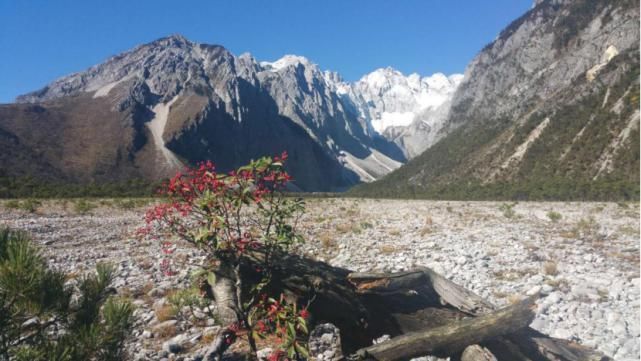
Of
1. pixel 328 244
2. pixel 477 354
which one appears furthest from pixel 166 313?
pixel 328 244

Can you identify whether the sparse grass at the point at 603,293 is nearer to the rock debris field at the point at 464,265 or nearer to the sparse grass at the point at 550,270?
the rock debris field at the point at 464,265

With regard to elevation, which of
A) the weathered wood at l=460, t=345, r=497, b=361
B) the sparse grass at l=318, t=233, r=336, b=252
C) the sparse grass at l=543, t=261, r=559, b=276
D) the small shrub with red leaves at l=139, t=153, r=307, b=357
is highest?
the small shrub with red leaves at l=139, t=153, r=307, b=357

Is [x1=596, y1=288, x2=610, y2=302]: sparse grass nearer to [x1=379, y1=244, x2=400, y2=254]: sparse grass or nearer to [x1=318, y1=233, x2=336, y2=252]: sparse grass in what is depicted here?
[x1=379, y1=244, x2=400, y2=254]: sparse grass

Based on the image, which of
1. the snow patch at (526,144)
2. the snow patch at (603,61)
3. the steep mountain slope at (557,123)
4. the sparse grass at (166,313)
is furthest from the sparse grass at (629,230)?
the snow patch at (603,61)

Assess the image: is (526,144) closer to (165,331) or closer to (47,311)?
(165,331)

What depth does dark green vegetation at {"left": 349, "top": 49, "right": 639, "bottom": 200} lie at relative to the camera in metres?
69.6

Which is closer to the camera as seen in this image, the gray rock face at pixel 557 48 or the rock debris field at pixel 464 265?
the rock debris field at pixel 464 265

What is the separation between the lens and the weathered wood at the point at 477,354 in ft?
14.7

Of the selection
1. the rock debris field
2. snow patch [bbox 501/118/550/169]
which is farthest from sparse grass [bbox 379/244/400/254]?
snow patch [bbox 501/118/550/169]

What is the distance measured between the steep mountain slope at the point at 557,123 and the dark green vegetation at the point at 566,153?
32 cm

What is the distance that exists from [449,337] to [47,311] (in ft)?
14.9

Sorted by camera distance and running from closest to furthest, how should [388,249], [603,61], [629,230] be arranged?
[388,249] < [629,230] < [603,61]

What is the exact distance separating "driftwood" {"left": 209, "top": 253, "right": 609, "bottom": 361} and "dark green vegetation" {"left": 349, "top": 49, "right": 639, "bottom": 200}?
58.6 meters

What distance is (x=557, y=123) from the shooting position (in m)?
116
